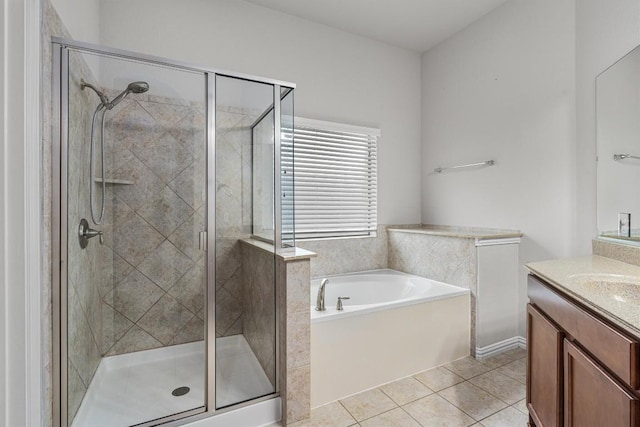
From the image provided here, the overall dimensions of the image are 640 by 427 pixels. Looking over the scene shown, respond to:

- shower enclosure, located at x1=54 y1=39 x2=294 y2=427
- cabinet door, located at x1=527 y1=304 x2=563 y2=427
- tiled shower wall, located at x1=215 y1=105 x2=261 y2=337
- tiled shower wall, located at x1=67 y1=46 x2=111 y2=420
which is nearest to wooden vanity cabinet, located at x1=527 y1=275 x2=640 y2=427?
cabinet door, located at x1=527 y1=304 x2=563 y2=427

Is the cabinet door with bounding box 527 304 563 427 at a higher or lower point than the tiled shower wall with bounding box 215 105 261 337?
lower

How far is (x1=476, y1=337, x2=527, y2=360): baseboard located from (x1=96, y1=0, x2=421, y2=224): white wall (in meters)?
1.44

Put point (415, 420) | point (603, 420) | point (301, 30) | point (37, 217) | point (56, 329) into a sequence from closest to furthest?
1. point (603, 420)
2. point (37, 217)
3. point (56, 329)
4. point (415, 420)
5. point (301, 30)

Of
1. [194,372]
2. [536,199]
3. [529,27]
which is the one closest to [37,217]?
[194,372]

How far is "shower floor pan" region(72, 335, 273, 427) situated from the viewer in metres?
1.59

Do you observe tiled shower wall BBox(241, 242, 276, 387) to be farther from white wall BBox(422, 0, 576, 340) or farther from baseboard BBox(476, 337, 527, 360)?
white wall BBox(422, 0, 576, 340)

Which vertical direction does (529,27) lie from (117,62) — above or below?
above

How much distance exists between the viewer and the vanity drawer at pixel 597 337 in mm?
783

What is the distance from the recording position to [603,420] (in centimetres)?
89

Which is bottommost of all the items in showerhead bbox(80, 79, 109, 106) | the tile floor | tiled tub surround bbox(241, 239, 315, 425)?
the tile floor

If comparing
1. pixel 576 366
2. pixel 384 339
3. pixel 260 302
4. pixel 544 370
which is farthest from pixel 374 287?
pixel 576 366

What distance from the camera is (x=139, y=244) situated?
1.79 metres

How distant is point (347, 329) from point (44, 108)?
1833 mm

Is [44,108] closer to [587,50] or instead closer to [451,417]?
[451,417]
